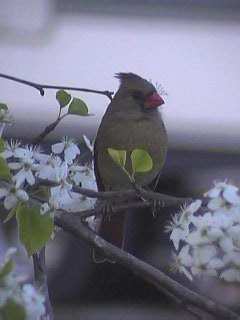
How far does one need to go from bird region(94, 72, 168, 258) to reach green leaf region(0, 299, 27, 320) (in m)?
0.84

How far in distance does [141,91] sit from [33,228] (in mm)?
964

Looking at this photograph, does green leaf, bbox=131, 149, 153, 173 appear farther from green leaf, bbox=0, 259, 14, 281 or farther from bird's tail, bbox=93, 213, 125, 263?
bird's tail, bbox=93, 213, 125, 263

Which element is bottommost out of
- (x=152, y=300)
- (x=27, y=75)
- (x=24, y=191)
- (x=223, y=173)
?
(x=152, y=300)

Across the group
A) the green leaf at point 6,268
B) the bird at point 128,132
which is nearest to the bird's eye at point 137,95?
the bird at point 128,132

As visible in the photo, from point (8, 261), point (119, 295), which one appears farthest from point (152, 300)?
point (8, 261)

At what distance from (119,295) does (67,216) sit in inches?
65.3

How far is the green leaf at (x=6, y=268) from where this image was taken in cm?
72

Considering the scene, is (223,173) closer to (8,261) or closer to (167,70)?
(167,70)

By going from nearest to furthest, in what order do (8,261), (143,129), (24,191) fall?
1. (8,261)
2. (24,191)
3. (143,129)

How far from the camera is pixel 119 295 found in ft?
8.36

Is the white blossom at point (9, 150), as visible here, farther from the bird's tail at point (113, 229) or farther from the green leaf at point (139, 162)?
the bird's tail at point (113, 229)

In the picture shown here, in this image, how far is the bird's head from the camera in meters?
1.71

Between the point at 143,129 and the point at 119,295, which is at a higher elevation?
the point at 143,129

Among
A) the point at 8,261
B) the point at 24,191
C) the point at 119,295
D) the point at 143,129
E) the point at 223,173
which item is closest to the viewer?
the point at 8,261
